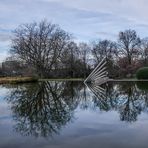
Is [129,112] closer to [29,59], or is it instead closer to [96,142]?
[96,142]

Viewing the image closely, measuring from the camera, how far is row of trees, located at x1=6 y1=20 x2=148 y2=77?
52.0m

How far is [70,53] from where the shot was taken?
58156 millimetres

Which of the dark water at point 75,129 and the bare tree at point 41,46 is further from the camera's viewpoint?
the bare tree at point 41,46

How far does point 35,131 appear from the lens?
23.1 ft

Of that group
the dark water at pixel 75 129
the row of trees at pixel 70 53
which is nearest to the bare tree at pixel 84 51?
the row of trees at pixel 70 53

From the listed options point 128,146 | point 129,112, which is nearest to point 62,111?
point 129,112

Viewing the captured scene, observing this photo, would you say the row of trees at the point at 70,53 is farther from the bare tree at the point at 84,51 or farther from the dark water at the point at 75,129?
the dark water at the point at 75,129

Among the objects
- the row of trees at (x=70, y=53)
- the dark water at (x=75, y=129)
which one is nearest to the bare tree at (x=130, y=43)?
the row of trees at (x=70, y=53)

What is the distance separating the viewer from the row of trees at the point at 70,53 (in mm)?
52031

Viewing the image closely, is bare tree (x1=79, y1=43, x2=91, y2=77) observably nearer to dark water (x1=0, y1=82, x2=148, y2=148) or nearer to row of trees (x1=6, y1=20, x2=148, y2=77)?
row of trees (x1=6, y1=20, x2=148, y2=77)

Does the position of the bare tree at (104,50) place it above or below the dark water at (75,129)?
above

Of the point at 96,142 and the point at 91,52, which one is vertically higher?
the point at 91,52

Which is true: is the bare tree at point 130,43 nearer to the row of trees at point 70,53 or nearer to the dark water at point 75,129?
the row of trees at point 70,53

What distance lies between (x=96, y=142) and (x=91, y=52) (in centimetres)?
5717
